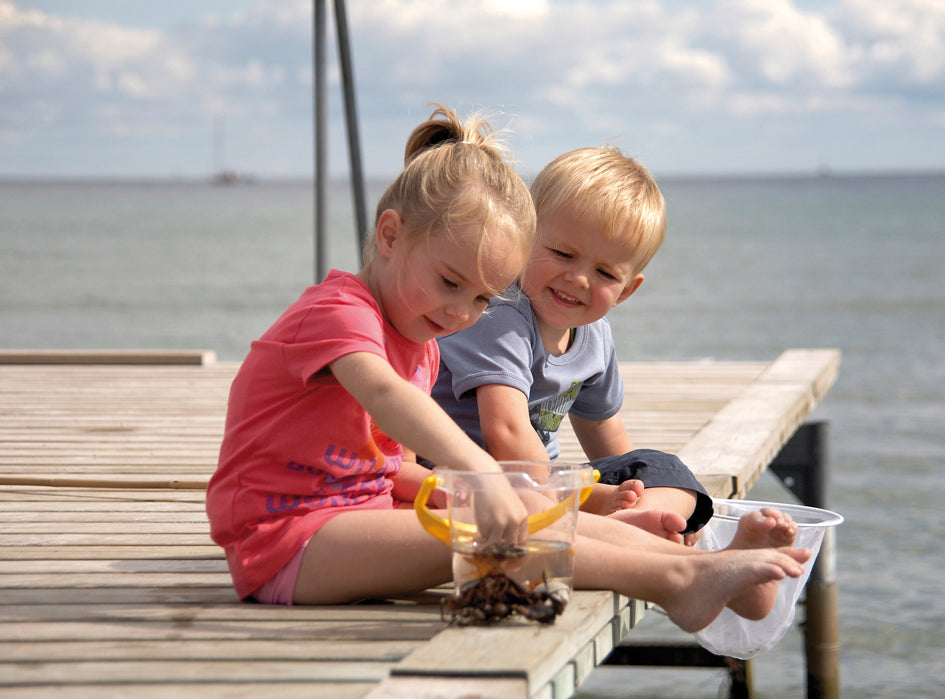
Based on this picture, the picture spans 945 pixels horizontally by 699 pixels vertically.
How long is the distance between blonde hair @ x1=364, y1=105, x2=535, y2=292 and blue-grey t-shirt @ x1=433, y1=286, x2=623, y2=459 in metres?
0.46

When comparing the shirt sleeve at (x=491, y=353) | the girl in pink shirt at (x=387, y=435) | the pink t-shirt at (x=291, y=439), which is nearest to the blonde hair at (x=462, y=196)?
the girl in pink shirt at (x=387, y=435)

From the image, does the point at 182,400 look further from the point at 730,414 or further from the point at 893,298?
the point at 893,298

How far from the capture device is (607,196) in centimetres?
297

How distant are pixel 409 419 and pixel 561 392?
1025mm

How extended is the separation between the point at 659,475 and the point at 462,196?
3.23 ft

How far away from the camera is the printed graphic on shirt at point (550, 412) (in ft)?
10.2

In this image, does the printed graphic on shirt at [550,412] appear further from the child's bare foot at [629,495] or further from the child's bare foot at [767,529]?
the child's bare foot at [767,529]

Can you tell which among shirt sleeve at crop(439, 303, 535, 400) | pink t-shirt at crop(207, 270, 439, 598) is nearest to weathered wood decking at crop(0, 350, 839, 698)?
pink t-shirt at crop(207, 270, 439, 598)

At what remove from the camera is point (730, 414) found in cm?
496

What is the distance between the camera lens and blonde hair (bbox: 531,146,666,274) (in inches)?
117

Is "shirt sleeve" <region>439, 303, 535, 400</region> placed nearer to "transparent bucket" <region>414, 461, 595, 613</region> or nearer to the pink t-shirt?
the pink t-shirt

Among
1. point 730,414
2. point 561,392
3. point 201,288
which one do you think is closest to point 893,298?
point 201,288

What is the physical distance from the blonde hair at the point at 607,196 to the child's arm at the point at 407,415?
94cm

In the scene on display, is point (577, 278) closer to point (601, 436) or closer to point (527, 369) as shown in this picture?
point (527, 369)
